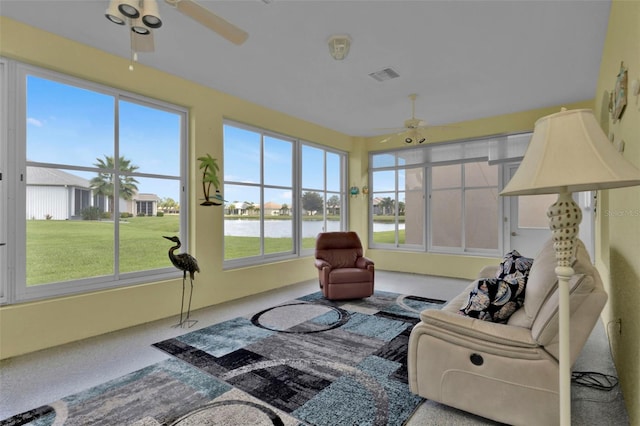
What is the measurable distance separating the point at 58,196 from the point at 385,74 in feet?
12.7

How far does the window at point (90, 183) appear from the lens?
304cm

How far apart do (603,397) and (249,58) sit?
4279 mm

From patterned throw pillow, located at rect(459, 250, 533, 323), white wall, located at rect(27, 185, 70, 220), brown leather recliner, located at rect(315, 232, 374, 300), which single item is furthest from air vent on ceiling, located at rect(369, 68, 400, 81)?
white wall, located at rect(27, 185, 70, 220)

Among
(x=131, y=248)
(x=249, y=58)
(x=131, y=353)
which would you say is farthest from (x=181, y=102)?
(x=131, y=353)

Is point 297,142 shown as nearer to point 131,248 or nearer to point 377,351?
point 131,248

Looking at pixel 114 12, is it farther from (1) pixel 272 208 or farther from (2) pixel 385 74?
(1) pixel 272 208

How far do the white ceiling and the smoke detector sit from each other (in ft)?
0.18

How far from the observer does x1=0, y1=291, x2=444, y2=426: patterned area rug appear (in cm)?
199

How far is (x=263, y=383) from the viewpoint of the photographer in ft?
7.75

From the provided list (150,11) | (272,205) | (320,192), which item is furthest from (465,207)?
Result: (150,11)

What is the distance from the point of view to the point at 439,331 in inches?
78.1

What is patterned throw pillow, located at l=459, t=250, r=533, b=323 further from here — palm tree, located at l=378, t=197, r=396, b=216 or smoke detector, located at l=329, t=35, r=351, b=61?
palm tree, located at l=378, t=197, r=396, b=216

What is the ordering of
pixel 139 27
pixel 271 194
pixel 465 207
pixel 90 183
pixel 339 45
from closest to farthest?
pixel 139 27 < pixel 339 45 < pixel 90 183 < pixel 271 194 < pixel 465 207

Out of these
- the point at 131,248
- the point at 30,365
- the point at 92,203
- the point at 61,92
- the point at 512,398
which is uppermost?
the point at 61,92
